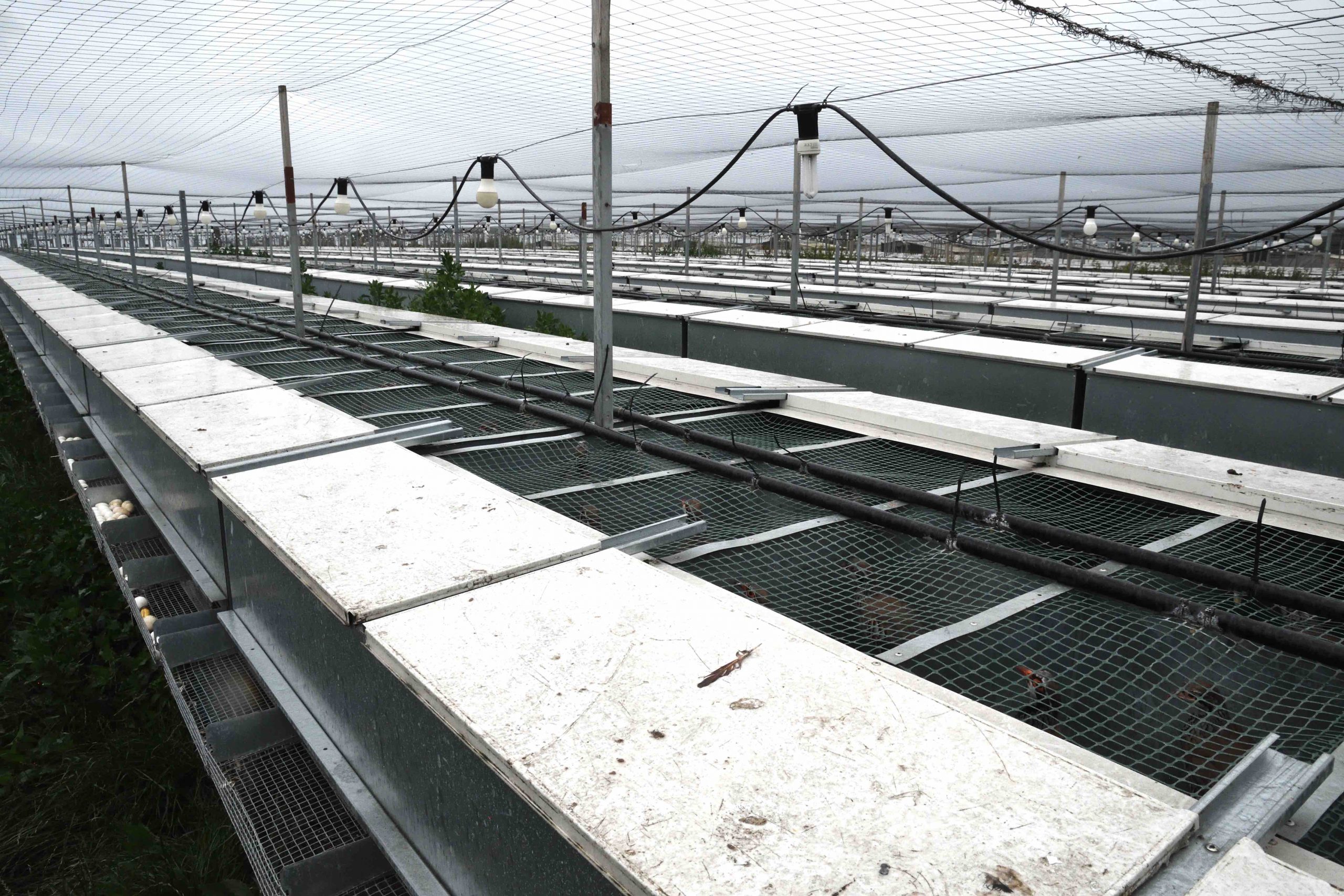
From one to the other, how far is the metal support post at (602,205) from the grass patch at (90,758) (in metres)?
2.27

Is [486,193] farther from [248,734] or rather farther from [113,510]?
[248,734]

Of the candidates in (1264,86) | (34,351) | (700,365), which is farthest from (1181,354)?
(34,351)

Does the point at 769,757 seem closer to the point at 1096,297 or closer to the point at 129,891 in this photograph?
the point at 129,891

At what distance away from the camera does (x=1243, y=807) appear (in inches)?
57.4

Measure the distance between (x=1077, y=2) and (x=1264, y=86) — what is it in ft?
9.94

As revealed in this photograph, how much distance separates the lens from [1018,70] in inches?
304

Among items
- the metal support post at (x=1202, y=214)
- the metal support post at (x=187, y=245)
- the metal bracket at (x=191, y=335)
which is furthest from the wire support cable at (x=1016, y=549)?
the metal support post at (x=187, y=245)

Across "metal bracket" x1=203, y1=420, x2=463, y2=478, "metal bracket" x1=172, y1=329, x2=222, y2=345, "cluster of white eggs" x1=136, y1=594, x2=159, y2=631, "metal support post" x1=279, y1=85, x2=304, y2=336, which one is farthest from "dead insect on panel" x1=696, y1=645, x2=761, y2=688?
"metal support post" x1=279, y1=85, x2=304, y2=336

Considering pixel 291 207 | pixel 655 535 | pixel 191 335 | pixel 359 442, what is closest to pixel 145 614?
pixel 359 442

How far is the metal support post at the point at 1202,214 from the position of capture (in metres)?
6.60

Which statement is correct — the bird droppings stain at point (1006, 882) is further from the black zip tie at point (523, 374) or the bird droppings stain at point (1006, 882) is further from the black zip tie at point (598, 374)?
the black zip tie at point (523, 374)

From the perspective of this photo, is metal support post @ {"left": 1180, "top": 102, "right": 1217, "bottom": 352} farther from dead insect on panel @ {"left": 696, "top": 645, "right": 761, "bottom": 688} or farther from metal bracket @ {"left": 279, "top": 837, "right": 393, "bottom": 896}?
metal bracket @ {"left": 279, "top": 837, "right": 393, "bottom": 896}

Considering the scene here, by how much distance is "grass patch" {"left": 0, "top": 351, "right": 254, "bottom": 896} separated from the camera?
311 centimetres

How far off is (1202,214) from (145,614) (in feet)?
23.2
